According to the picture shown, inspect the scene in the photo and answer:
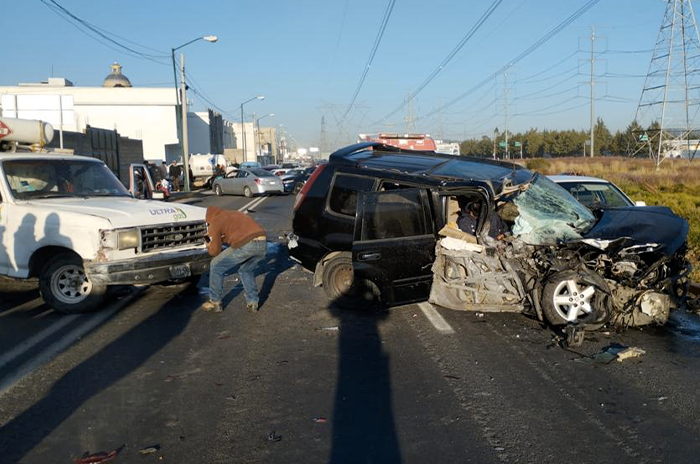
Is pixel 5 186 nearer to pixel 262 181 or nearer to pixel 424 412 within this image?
pixel 424 412

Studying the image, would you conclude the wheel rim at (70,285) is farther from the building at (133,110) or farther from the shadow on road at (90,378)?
the building at (133,110)

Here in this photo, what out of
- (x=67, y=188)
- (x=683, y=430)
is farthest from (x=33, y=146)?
(x=683, y=430)

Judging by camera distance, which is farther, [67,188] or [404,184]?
[67,188]

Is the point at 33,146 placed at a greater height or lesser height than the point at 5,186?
greater

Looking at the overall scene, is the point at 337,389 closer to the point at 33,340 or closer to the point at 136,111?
the point at 33,340

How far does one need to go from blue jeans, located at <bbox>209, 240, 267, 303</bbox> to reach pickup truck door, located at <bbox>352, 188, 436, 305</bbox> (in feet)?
4.32

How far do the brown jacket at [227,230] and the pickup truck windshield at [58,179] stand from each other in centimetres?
228

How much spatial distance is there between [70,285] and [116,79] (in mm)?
66495

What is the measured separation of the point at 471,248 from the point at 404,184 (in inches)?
46.9

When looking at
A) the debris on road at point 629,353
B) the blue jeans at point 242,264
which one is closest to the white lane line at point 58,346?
the blue jeans at point 242,264

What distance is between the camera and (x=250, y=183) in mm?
33000

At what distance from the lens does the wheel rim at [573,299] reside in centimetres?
657

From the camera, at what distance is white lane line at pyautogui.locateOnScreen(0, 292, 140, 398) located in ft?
17.9

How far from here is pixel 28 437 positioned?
4316 mm
